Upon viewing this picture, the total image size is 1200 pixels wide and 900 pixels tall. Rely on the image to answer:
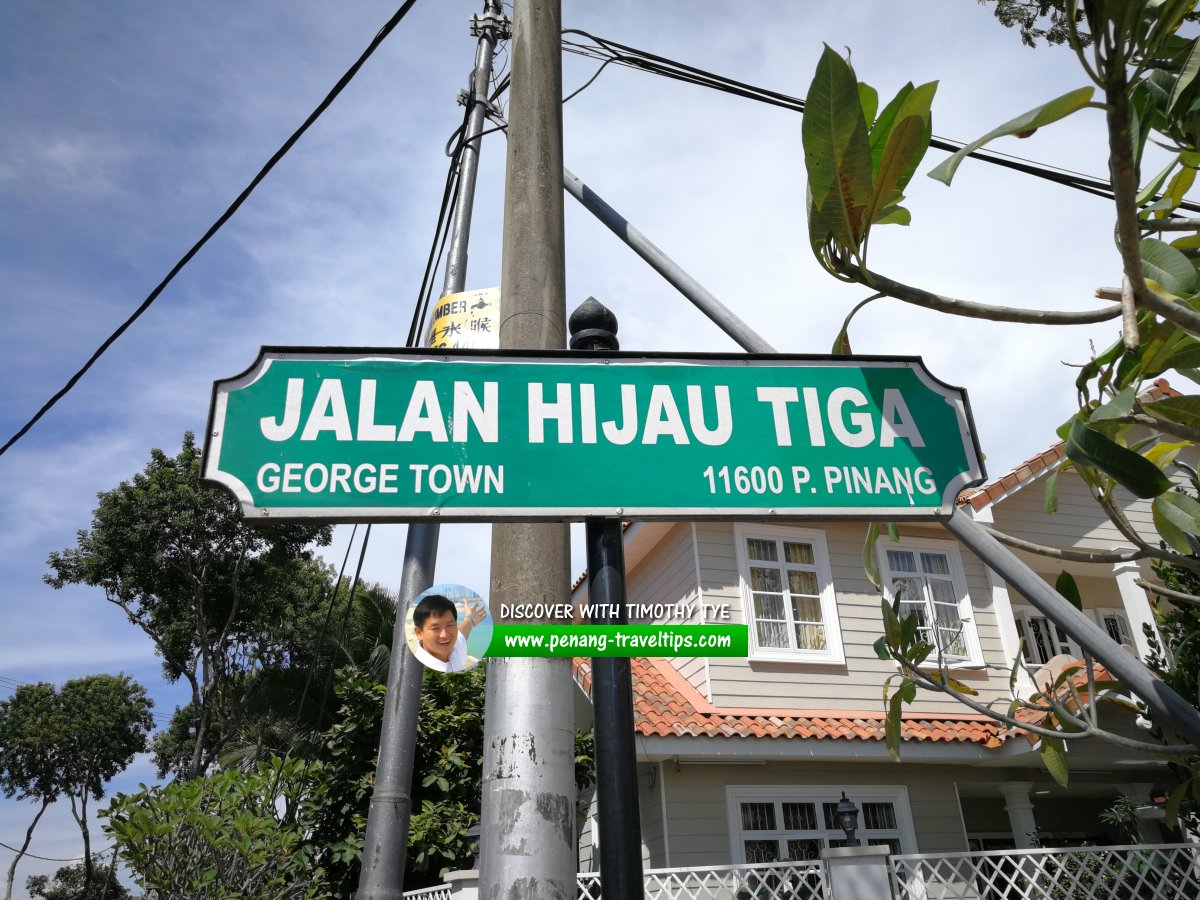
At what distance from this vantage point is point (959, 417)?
2002 mm

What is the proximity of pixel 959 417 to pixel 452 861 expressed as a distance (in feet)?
28.5

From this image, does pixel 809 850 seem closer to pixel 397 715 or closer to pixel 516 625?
pixel 397 715

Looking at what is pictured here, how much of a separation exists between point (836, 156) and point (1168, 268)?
0.97 m

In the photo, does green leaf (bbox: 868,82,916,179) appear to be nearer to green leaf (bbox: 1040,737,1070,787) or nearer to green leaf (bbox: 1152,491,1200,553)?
green leaf (bbox: 1152,491,1200,553)

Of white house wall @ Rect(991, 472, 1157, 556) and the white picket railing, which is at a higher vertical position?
white house wall @ Rect(991, 472, 1157, 556)

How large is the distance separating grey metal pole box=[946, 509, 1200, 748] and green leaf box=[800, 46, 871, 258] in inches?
27.4

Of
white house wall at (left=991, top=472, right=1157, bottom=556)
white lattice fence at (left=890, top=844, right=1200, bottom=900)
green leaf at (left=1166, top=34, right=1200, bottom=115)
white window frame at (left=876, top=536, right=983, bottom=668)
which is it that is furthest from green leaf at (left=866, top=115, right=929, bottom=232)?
white house wall at (left=991, top=472, right=1157, bottom=556)

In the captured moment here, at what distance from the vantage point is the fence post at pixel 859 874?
668 centimetres

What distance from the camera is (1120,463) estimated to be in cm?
182

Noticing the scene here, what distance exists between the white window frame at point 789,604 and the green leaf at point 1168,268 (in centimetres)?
893

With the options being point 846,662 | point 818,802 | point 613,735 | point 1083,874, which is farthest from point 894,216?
point 846,662

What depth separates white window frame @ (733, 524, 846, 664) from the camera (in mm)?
10953

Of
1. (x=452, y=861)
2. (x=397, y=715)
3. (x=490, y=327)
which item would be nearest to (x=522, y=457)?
(x=490, y=327)

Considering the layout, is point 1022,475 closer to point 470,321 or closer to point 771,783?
point 771,783
